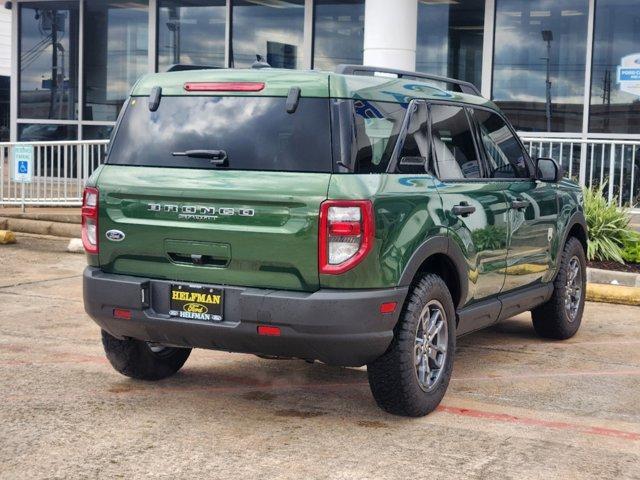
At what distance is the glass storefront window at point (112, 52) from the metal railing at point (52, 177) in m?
2.52

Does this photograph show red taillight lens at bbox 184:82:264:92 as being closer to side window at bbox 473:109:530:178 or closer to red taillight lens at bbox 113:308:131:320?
red taillight lens at bbox 113:308:131:320

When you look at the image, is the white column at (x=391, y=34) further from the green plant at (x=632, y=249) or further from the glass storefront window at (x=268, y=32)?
the green plant at (x=632, y=249)

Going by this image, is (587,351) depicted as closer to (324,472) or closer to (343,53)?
(324,472)

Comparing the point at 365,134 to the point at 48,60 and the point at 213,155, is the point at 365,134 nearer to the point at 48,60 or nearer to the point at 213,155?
the point at 213,155

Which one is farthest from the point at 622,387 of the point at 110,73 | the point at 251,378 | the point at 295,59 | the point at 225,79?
the point at 110,73

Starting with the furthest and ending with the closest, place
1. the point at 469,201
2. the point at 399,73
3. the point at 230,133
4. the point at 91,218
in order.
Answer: the point at 399,73 < the point at 469,201 < the point at 91,218 < the point at 230,133

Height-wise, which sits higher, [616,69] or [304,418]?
[616,69]

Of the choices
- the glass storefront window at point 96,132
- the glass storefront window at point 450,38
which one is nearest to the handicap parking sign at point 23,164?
the glass storefront window at point 96,132

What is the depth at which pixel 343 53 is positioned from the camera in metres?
16.8

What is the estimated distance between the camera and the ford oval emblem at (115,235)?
230 inches

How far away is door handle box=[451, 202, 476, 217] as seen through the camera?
6195 millimetres

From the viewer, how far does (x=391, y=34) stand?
13.7 metres

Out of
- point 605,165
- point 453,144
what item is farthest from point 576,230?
point 605,165

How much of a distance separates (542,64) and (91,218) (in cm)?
1059
